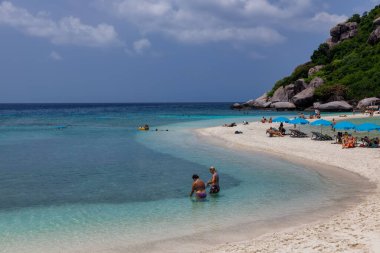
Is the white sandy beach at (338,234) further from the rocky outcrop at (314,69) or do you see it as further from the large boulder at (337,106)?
the rocky outcrop at (314,69)

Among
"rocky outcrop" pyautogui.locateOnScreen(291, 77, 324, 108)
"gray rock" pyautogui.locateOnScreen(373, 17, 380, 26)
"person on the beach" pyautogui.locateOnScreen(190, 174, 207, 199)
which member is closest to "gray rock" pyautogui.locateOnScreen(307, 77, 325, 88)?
"rocky outcrop" pyautogui.locateOnScreen(291, 77, 324, 108)

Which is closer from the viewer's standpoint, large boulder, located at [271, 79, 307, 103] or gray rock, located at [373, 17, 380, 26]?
large boulder, located at [271, 79, 307, 103]

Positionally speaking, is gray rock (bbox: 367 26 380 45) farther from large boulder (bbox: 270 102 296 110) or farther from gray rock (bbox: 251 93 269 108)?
large boulder (bbox: 270 102 296 110)

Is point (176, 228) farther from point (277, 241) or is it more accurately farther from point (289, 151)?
point (289, 151)

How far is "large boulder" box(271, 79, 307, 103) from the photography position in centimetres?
9938

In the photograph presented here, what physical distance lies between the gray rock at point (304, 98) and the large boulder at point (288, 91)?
4.44 meters

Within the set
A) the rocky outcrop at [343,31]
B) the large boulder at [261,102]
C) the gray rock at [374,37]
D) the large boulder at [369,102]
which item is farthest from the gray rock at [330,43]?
the large boulder at [369,102]

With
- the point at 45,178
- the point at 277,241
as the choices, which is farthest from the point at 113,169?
the point at 277,241

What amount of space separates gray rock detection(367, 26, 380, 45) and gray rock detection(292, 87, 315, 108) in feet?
82.7

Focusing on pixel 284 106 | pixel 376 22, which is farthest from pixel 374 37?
pixel 284 106

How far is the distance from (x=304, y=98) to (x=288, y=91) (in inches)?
392

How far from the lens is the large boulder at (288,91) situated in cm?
9938

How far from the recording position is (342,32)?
122 m

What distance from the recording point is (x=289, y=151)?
1083 inches
